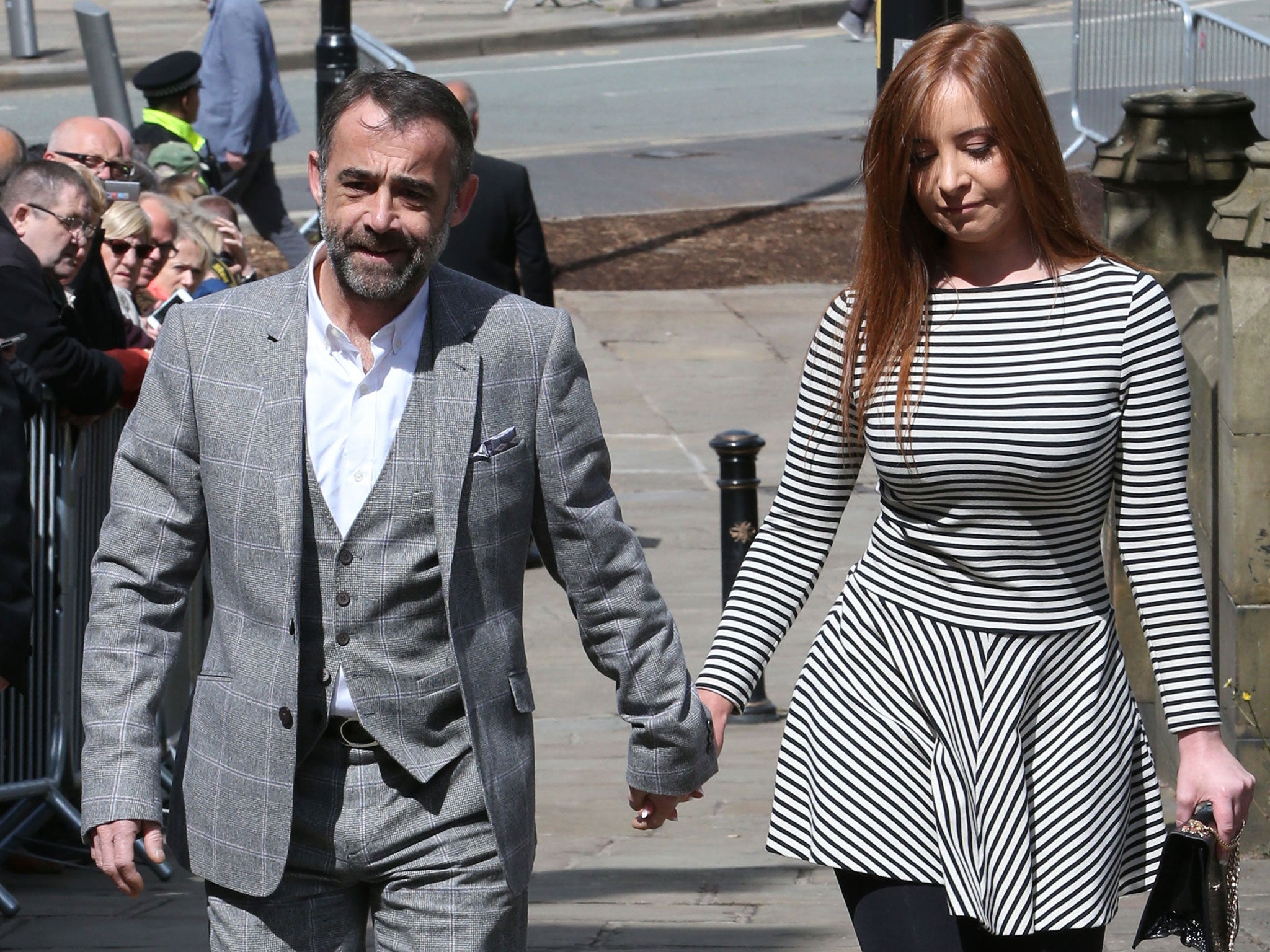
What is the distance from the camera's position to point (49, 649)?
566 cm

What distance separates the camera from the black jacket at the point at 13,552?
3.82 m

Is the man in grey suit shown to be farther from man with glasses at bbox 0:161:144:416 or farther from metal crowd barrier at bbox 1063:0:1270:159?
metal crowd barrier at bbox 1063:0:1270:159

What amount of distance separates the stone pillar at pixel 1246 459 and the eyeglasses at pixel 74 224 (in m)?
3.38

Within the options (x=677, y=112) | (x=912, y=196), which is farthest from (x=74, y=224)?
(x=677, y=112)

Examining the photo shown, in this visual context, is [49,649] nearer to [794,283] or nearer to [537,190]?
[794,283]

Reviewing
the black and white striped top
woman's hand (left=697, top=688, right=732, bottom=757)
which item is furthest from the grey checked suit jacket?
the black and white striped top

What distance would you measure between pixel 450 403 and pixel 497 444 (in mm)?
98

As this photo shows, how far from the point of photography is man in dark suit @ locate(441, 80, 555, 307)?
895cm

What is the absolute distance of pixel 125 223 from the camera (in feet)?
24.2

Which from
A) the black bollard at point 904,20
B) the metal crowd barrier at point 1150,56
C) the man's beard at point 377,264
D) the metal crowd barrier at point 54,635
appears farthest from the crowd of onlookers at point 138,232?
the metal crowd barrier at point 1150,56

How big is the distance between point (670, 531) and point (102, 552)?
6.94 metres

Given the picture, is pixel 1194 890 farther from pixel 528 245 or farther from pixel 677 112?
pixel 677 112

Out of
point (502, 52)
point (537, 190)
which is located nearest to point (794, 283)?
point (537, 190)

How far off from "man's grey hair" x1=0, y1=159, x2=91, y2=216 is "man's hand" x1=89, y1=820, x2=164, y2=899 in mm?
3572
